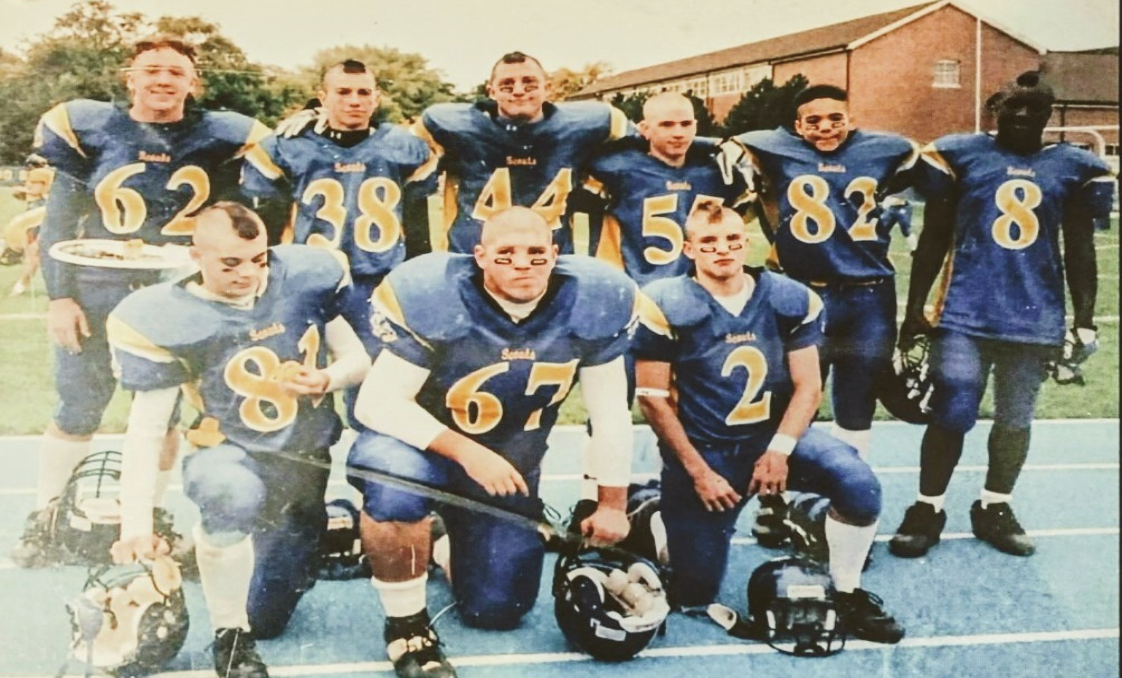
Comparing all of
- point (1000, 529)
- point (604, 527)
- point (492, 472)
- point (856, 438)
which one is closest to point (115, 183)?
point (492, 472)

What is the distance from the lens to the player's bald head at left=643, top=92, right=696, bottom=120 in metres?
2.04

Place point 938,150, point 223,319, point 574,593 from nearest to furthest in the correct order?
point 223,319 < point 574,593 < point 938,150

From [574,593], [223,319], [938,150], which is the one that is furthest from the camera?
[938,150]

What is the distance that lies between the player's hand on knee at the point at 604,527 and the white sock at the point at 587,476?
0.04 meters

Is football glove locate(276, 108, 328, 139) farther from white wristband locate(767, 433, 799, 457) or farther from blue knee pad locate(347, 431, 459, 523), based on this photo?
white wristband locate(767, 433, 799, 457)

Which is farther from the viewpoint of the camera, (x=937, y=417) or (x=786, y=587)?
(x=937, y=417)

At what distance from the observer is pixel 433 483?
1914 millimetres

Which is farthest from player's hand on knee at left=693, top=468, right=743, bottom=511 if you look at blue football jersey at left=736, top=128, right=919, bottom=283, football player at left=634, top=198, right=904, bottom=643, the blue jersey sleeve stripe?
the blue jersey sleeve stripe

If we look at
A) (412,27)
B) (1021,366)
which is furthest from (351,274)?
(1021,366)

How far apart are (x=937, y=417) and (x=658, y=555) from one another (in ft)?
2.49

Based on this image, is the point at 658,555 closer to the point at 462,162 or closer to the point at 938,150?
the point at 462,162

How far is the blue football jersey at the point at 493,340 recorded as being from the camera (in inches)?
74.1

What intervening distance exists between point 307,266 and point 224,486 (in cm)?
47

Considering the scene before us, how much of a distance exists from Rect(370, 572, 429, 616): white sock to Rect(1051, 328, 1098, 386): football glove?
1.52 metres
